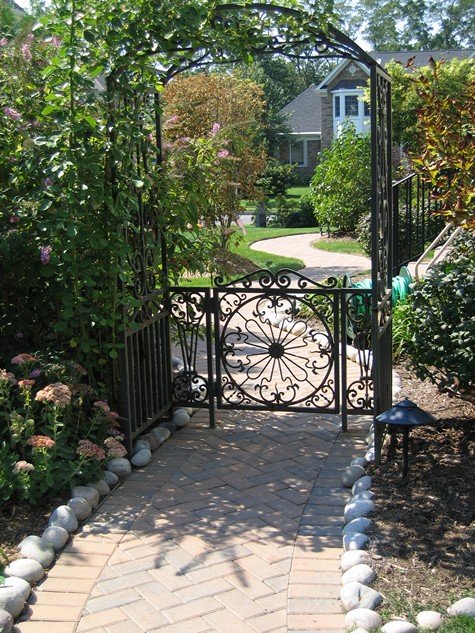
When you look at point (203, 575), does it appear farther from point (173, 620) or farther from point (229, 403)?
point (229, 403)

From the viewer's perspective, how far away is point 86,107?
4695 mm

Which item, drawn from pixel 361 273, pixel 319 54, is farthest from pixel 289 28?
pixel 361 273

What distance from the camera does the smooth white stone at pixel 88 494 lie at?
4465mm

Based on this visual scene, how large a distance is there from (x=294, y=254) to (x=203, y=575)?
12.6 meters

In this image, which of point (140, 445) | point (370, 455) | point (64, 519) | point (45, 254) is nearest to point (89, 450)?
point (64, 519)

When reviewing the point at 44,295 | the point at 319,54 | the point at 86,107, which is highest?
the point at 319,54

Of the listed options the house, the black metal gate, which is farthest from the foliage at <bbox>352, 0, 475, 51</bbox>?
the black metal gate

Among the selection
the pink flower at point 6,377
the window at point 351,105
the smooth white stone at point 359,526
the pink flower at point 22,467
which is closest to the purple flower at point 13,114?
the pink flower at point 6,377

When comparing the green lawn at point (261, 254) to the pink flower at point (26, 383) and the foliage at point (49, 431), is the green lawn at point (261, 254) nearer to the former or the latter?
the foliage at point (49, 431)

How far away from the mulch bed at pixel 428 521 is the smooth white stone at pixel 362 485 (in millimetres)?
36

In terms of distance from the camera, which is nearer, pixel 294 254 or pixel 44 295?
pixel 44 295

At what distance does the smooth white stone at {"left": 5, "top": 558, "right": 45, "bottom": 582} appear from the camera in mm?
3679

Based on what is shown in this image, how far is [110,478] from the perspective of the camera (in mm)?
4812

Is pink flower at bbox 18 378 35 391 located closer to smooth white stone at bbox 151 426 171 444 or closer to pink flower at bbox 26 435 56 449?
pink flower at bbox 26 435 56 449
